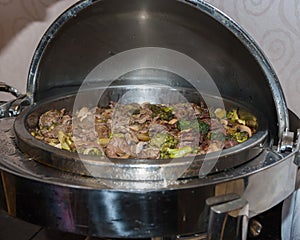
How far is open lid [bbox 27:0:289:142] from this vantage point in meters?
0.89

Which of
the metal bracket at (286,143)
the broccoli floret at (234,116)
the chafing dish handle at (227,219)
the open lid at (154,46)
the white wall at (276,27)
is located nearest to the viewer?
the chafing dish handle at (227,219)

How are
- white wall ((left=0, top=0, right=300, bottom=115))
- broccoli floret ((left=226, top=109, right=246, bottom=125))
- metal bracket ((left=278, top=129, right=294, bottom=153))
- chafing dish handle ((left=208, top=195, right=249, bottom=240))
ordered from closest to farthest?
chafing dish handle ((left=208, top=195, right=249, bottom=240)) → metal bracket ((left=278, top=129, right=294, bottom=153)) → broccoli floret ((left=226, top=109, right=246, bottom=125)) → white wall ((left=0, top=0, right=300, bottom=115))

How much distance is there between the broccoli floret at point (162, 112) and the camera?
1.00 metres

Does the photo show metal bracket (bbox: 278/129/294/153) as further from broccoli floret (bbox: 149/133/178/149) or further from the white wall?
the white wall

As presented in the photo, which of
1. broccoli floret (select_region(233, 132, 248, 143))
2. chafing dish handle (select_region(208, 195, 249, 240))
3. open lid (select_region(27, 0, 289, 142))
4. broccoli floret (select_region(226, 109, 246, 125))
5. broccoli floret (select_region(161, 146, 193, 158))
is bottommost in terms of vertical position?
chafing dish handle (select_region(208, 195, 249, 240))

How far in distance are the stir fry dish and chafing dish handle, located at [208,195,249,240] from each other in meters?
0.18

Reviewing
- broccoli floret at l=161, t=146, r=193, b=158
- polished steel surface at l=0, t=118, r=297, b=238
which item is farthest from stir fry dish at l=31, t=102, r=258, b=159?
polished steel surface at l=0, t=118, r=297, b=238

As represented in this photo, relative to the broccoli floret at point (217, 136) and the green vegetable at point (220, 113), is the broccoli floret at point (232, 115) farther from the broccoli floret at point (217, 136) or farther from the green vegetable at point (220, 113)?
the broccoli floret at point (217, 136)

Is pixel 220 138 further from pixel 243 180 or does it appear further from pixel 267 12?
pixel 267 12

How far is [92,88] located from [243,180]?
0.55 metres

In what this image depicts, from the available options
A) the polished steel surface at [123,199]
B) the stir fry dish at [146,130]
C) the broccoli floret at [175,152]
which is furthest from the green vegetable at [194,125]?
the polished steel surface at [123,199]

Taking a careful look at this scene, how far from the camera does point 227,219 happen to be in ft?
2.02

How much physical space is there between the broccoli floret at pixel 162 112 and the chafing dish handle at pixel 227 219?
40 cm

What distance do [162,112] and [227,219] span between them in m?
0.45
